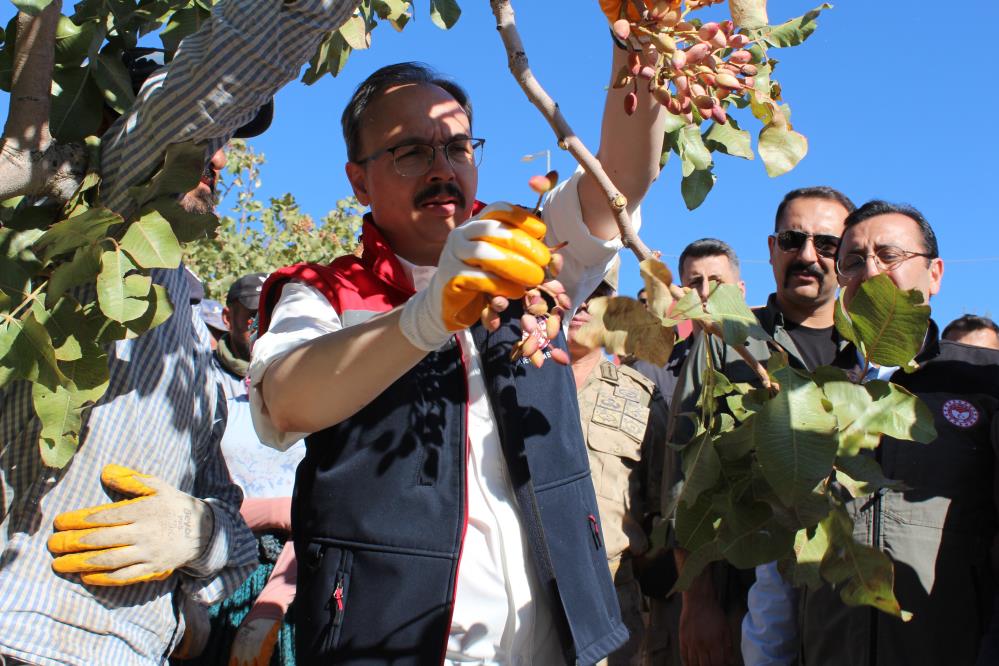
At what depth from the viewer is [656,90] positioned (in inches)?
54.0

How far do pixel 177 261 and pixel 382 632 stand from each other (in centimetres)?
72

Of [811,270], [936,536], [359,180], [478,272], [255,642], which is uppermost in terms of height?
[811,270]

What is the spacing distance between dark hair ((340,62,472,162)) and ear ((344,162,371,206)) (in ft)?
0.06

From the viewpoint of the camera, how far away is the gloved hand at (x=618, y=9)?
150cm

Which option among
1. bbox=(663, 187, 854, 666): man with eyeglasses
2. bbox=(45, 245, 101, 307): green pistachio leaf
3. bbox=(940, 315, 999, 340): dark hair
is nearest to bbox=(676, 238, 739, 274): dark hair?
bbox=(663, 187, 854, 666): man with eyeglasses

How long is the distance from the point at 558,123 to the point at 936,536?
163 cm

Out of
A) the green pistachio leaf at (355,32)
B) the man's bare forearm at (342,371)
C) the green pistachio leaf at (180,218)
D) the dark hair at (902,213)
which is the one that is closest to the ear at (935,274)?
the dark hair at (902,213)

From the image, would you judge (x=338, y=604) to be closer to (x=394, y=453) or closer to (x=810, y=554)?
(x=394, y=453)

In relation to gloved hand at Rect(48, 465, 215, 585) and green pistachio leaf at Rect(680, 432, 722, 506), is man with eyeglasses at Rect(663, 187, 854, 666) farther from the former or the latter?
gloved hand at Rect(48, 465, 215, 585)

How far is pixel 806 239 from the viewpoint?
3.34 meters

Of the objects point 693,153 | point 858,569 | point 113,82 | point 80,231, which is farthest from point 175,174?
point 858,569

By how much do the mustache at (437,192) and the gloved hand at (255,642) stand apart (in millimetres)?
1367

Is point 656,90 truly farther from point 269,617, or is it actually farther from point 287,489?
point 287,489

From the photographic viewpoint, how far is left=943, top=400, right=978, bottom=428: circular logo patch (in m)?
2.46
